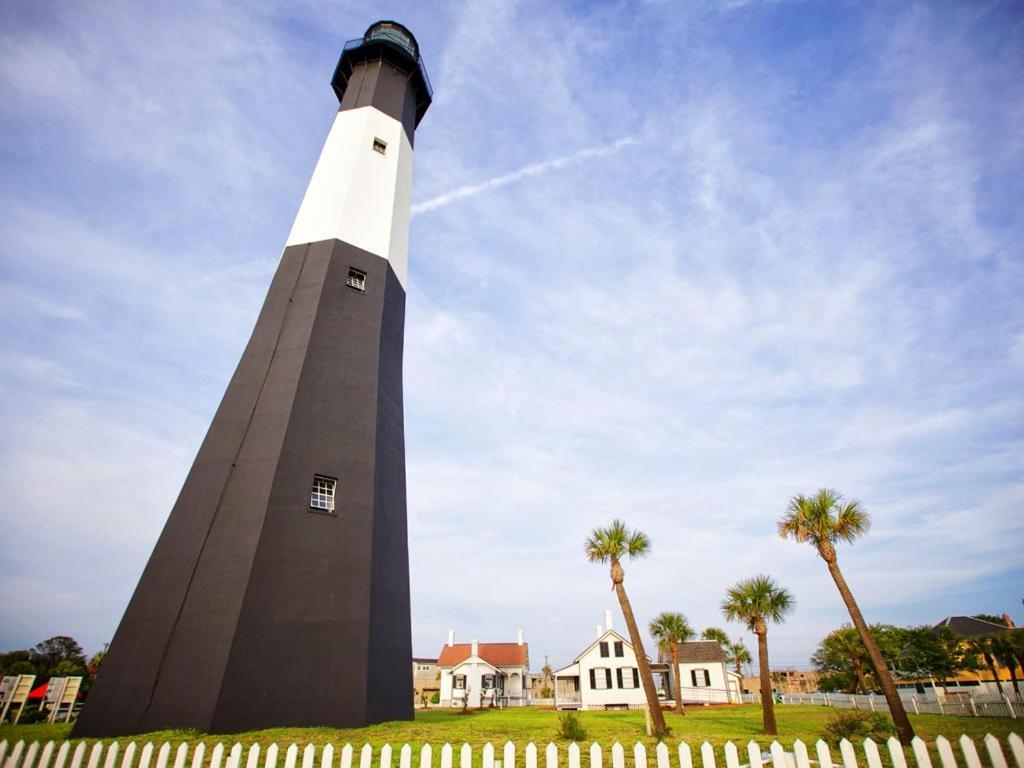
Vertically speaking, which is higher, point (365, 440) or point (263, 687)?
point (365, 440)

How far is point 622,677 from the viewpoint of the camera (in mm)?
45312

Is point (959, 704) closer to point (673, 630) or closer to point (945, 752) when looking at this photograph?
point (673, 630)

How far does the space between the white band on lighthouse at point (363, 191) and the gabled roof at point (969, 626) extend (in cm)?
7222

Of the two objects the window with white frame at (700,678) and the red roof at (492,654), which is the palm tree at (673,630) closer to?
the window with white frame at (700,678)

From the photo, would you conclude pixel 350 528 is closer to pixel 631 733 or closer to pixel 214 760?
pixel 214 760

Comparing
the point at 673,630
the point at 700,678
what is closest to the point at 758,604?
the point at 673,630

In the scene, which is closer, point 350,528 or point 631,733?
point 350,528

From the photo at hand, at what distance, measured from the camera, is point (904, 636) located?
56188 millimetres

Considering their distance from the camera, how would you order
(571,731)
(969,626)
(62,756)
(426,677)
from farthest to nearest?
(426,677)
(969,626)
(571,731)
(62,756)

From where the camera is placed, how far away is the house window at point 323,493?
1559cm

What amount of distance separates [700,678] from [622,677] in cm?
879

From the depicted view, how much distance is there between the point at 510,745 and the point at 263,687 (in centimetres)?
958

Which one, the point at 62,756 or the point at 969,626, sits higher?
the point at 969,626

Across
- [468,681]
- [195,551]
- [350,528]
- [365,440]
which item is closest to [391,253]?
[365,440]
